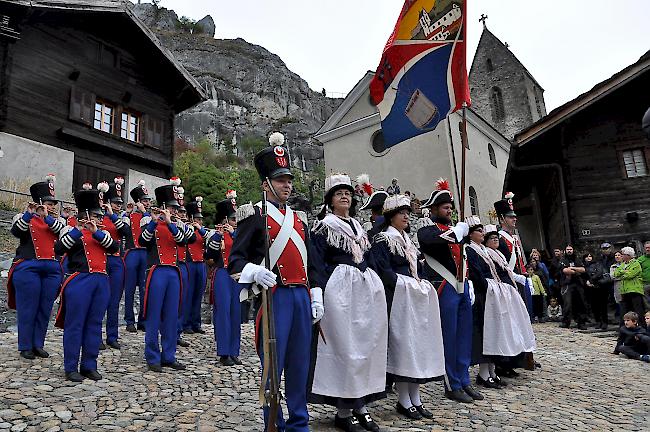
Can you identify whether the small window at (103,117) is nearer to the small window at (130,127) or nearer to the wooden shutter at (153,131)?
the small window at (130,127)

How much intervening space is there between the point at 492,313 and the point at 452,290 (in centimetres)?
97

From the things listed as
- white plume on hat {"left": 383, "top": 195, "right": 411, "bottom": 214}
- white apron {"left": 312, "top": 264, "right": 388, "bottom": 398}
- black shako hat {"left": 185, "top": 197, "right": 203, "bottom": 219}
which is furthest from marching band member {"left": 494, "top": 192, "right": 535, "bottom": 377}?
black shako hat {"left": 185, "top": 197, "right": 203, "bottom": 219}

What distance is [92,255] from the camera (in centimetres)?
529

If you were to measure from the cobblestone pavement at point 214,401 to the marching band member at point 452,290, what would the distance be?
0.26 m

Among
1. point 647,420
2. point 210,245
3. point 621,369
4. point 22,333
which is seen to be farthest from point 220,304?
point 621,369

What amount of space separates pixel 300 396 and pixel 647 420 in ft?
11.3

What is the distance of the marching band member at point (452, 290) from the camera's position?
193 inches

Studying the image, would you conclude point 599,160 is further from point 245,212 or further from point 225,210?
point 245,212

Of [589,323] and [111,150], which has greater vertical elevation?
[111,150]

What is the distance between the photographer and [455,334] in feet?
16.2

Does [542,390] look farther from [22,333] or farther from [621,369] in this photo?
[22,333]

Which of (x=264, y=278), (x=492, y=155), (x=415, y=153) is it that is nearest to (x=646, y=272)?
(x=264, y=278)

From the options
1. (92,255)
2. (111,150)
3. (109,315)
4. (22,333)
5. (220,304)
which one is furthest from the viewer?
(111,150)

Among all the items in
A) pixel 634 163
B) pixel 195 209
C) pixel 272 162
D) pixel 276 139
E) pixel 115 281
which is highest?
pixel 634 163
